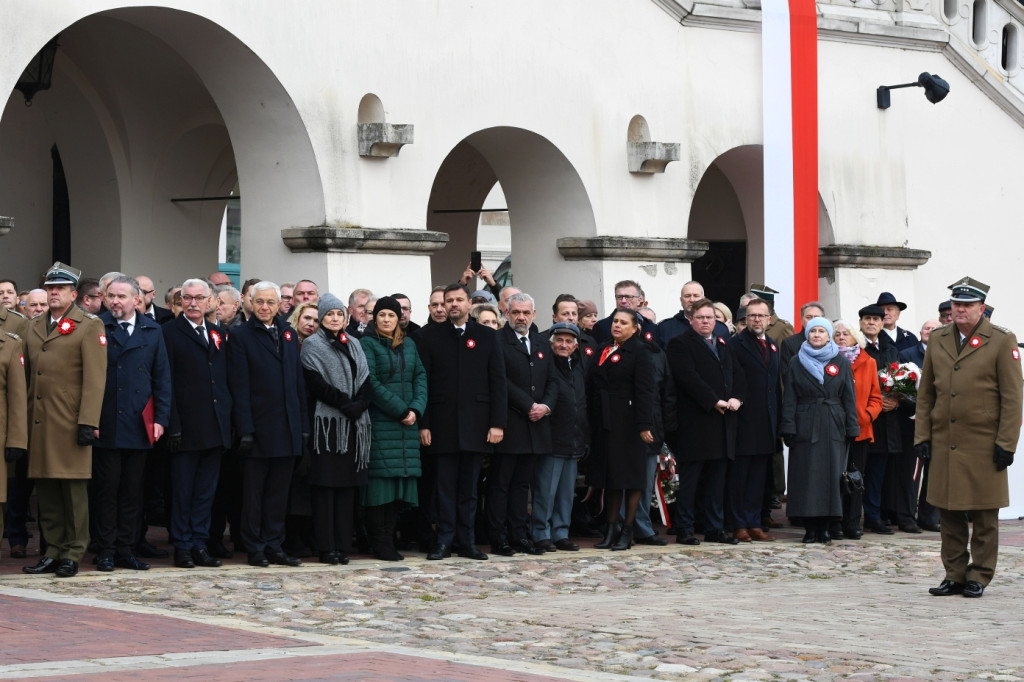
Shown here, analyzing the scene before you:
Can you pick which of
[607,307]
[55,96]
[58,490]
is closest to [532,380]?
[58,490]

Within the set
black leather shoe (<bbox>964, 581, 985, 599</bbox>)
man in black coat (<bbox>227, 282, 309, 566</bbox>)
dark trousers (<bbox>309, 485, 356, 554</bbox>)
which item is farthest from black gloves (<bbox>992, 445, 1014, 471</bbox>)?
man in black coat (<bbox>227, 282, 309, 566</bbox>)

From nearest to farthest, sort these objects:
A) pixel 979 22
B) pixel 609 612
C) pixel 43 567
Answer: pixel 609 612 < pixel 43 567 < pixel 979 22

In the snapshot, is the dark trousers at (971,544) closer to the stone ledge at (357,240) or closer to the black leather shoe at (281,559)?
the black leather shoe at (281,559)

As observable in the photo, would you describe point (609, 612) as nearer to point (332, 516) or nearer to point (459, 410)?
point (332, 516)

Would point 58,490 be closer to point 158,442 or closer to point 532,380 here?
point 158,442

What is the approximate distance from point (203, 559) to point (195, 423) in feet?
2.71

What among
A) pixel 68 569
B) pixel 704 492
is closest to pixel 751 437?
pixel 704 492

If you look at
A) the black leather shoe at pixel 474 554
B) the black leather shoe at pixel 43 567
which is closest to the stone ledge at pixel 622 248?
the black leather shoe at pixel 474 554

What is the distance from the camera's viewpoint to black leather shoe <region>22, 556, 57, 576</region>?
399 inches

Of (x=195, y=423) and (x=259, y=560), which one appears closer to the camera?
(x=195, y=423)

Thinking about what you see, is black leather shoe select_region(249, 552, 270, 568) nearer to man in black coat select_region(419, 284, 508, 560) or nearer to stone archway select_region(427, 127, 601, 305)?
man in black coat select_region(419, 284, 508, 560)

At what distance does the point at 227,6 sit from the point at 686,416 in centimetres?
477

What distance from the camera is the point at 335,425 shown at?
11102 millimetres

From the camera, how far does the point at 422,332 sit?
11773 mm
